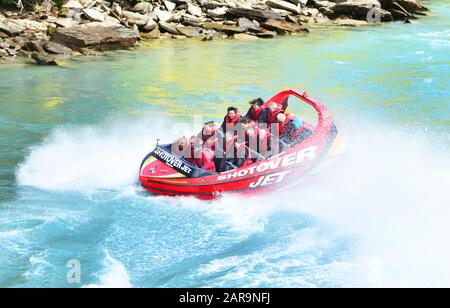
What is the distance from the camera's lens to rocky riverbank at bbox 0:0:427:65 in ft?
92.6

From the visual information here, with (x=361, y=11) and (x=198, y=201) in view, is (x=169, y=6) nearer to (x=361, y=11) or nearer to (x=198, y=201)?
(x=361, y=11)

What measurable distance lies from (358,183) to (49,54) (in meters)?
17.6

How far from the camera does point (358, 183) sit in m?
14.0

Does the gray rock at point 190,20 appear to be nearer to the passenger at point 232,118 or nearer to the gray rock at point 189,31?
the gray rock at point 189,31

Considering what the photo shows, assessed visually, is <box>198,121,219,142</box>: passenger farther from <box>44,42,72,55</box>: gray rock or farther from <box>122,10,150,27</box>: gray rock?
<box>122,10,150,27</box>: gray rock

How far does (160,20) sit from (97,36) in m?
5.32

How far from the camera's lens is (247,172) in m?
12.7

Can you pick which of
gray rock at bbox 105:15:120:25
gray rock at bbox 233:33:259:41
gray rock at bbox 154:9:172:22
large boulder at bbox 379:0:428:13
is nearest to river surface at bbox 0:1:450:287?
gray rock at bbox 105:15:120:25

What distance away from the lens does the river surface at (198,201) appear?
35.7 ft

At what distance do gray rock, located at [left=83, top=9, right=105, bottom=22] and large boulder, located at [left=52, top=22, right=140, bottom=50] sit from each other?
1387 millimetres

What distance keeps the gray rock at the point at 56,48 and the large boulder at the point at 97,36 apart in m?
0.37

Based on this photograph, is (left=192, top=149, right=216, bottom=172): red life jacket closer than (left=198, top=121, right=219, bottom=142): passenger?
Yes

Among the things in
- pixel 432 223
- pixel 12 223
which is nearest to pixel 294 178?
pixel 432 223

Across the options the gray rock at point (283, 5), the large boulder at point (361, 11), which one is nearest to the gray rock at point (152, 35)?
the gray rock at point (283, 5)
